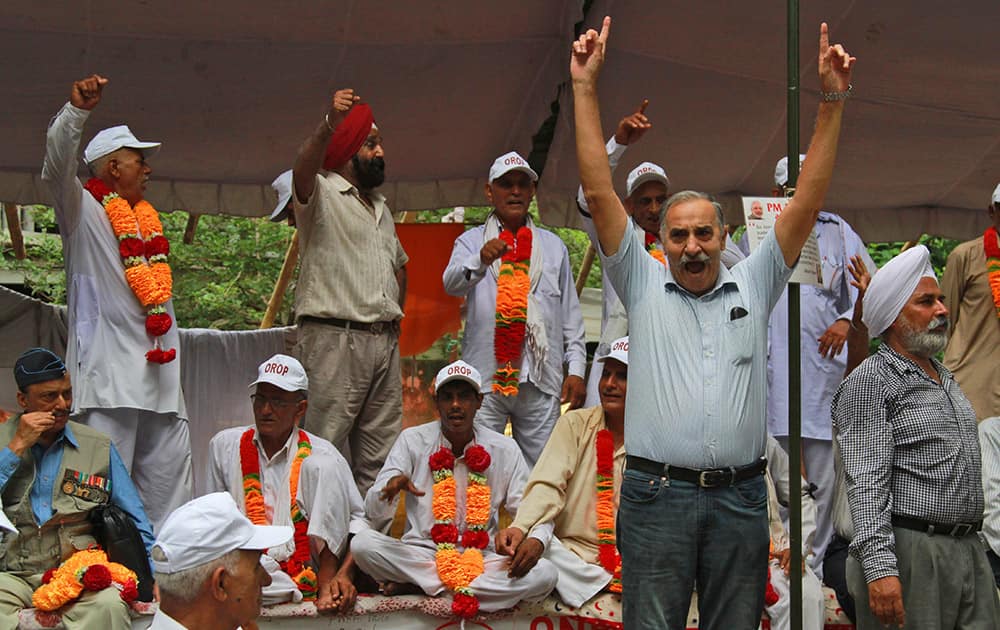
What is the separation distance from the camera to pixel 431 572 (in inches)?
214

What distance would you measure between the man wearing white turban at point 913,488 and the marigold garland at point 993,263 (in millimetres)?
2029

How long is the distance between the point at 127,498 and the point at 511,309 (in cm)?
208

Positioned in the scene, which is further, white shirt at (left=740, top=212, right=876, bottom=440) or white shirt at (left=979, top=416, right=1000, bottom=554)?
white shirt at (left=740, top=212, right=876, bottom=440)

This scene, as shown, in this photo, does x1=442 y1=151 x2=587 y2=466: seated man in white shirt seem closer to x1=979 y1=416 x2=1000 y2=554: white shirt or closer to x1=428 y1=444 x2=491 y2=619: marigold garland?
x1=428 y1=444 x2=491 y2=619: marigold garland

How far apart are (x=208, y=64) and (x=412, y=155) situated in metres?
1.78

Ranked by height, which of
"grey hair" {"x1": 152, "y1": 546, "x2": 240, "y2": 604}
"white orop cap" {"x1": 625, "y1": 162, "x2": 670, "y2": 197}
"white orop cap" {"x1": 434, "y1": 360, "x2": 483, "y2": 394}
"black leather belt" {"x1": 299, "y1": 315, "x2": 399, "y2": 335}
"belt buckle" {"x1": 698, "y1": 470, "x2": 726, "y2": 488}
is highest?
"white orop cap" {"x1": 625, "y1": 162, "x2": 670, "y2": 197}

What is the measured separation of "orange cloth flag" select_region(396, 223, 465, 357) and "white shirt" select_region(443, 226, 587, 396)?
2050mm

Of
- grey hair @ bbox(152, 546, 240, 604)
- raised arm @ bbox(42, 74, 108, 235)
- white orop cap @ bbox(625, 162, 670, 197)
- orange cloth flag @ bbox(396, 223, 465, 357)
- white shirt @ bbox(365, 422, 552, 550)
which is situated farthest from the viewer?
orange cloth flag @ bbox(396, 223, 465, 357)

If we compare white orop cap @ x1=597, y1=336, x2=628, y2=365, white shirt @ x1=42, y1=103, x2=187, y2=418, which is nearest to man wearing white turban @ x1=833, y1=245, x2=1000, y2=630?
white orop cap @ x1=597, y1=336, x2=628, y2=365

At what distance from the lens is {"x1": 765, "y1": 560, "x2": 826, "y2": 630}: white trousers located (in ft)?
17.2

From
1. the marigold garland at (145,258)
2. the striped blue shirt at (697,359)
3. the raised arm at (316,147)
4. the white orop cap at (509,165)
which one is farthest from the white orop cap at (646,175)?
the striped blue shirt at (697,359)

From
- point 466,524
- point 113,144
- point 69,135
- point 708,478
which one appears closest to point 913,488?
point 708,478

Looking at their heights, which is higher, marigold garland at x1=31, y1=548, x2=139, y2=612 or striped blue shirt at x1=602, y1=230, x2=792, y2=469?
striped blue shirt at x1=602, y1=230, x2=792, y2=469

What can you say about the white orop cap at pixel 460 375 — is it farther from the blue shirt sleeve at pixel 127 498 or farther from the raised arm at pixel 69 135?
the raised arm at pixel 69 135
